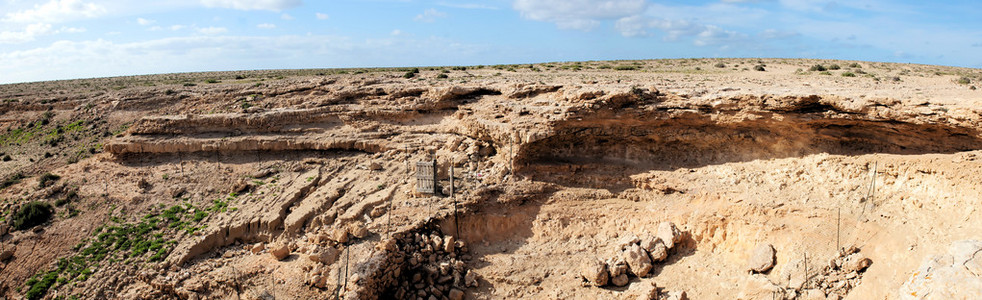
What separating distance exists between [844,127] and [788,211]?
95.8 inches

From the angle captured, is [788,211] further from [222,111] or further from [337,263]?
[222,111]

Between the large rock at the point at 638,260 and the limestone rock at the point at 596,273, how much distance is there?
0.63 m

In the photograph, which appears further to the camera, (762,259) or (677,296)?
(762,259)

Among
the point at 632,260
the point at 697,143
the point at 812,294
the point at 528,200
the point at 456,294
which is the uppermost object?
the point at 697,143

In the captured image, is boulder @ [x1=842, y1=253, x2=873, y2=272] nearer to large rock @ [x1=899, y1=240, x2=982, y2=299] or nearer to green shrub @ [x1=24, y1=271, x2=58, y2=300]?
large rock @ [x1=899, y1=240, x2=982, y2=299]

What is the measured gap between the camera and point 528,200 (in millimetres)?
14812

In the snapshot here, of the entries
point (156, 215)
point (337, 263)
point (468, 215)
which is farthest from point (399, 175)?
point (156, 215)

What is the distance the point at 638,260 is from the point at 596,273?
1.10 meters

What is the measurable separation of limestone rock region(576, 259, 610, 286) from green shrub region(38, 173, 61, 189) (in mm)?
18180

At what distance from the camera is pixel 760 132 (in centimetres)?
1328

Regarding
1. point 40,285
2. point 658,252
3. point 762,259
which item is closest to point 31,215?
point 40,285

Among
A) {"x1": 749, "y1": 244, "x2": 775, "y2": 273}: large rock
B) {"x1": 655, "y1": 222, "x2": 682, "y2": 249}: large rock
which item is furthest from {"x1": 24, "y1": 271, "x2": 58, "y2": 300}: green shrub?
{"x1": 749, "y1": 244, "x2": 775, "y2": 273}: large rock

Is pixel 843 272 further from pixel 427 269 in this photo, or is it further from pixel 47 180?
pixel 47 180

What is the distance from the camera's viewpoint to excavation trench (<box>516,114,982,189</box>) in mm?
11219
